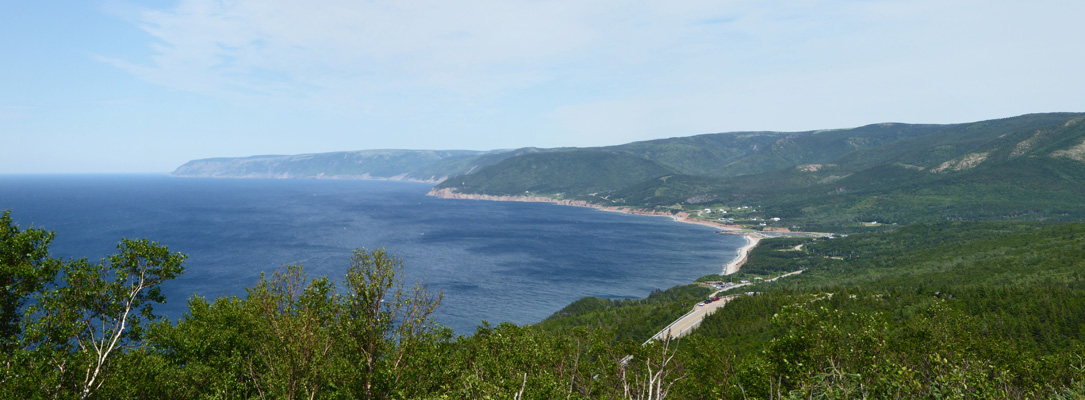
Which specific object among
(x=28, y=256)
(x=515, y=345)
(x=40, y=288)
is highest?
(x=28, y=256)

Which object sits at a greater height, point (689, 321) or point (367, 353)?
point (367, 353)

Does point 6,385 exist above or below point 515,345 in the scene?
above

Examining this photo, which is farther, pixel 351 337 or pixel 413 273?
pixel 413 273

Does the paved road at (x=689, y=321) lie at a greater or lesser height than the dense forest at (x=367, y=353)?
lesser

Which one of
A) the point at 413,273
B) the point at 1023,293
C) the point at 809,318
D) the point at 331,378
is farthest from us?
the point at 413,273

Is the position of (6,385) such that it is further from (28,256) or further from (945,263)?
(945,263)

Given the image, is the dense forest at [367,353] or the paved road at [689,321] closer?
the dense forest at [367,353]

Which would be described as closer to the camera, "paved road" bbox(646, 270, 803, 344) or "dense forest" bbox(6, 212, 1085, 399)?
"dense forest" bbox(6, 212, 1085, 399)

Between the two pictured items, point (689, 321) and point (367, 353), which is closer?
point (367, 353)

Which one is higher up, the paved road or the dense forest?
the dense forest

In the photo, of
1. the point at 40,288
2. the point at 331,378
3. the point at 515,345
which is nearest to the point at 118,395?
the point at 40,288

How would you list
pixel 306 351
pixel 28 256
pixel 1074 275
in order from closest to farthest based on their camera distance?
pixel 306 351
pixel 28 256
pixel 1074 275
